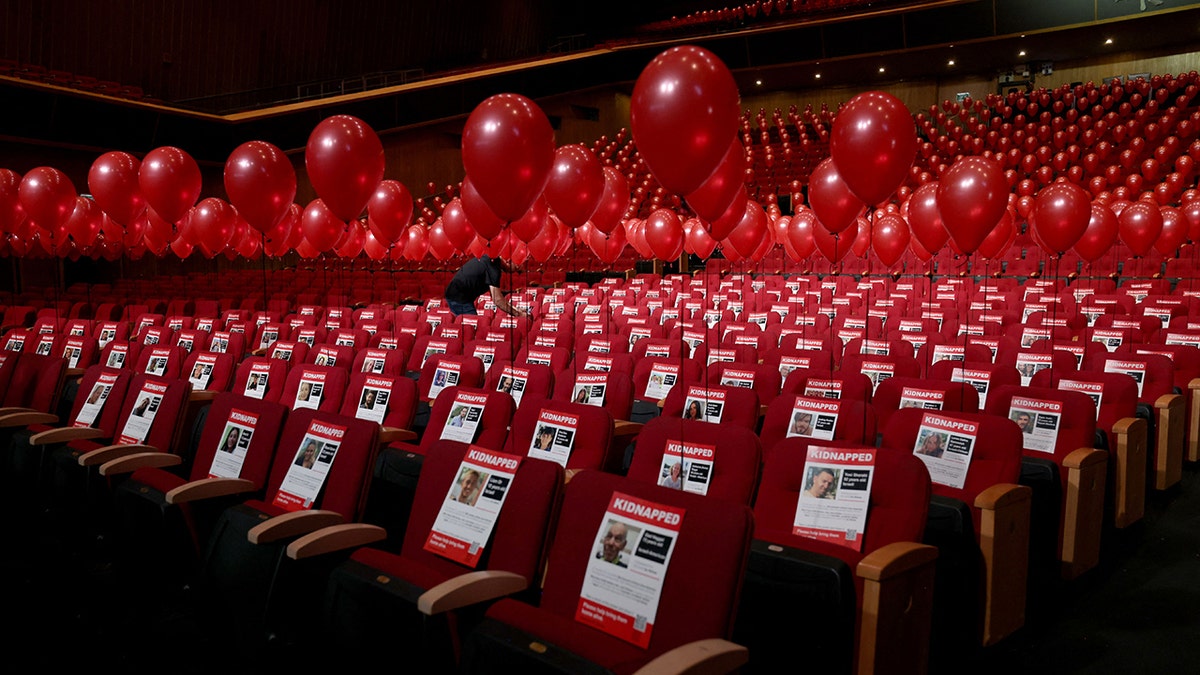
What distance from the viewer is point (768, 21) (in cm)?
2327

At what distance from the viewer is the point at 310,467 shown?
310cm

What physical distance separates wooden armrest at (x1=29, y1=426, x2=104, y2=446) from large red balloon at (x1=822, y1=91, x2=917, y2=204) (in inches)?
163

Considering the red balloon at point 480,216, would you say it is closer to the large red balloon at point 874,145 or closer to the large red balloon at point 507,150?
the large red balloon at point 507,150

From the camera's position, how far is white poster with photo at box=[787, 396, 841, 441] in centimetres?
346

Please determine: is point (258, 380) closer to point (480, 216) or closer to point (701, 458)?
point (480, 216)

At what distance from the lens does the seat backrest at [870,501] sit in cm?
240

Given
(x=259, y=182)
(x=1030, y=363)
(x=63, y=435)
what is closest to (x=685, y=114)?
(x=1030, y=363)

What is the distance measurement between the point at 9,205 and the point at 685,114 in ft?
24.6

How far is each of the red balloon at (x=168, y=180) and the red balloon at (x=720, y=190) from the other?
416 centimetres

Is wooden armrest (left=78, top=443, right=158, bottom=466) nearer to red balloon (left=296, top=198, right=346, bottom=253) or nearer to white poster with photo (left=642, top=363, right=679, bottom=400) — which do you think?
white poster with photo (left=642, top=363, right=679, bottom=400)

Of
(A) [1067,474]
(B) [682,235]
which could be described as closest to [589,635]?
(A) [1067,474]

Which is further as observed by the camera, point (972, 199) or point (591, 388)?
point (972, 199)

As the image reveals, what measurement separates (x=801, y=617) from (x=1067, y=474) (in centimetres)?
183

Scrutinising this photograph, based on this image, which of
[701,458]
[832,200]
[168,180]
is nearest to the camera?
[701,458]
